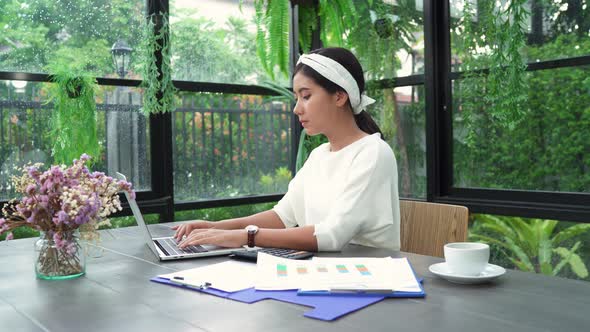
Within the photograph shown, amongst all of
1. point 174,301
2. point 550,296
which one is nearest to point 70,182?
point 174,301

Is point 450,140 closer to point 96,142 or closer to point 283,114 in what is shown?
point 283,114

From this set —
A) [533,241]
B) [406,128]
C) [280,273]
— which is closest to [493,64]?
[406,128]

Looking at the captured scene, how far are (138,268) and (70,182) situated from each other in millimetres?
271

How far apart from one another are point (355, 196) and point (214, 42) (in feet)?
7.95

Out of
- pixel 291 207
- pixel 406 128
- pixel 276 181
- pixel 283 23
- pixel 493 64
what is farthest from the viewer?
pixel 276 181

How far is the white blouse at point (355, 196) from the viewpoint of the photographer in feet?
5.31

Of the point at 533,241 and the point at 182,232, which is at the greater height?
the point at 182,232

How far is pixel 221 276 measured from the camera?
1.26 m

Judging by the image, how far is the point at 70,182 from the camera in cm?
131

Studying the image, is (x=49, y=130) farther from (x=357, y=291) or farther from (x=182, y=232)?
(x=357, y=291)

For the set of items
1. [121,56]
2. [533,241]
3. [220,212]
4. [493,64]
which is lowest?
[533,241]

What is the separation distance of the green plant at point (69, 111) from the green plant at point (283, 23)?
120 centimetres

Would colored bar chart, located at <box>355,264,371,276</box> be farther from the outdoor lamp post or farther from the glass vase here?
the outdoor lamp post

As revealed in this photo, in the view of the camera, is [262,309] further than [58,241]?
No
